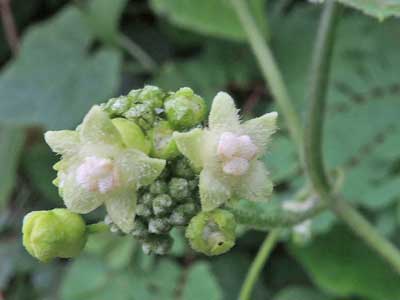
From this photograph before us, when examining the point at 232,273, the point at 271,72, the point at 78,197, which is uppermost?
the point at 78,197

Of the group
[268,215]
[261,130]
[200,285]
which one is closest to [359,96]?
[200,285]

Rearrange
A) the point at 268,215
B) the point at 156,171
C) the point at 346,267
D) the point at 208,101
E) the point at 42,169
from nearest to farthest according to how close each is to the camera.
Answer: the point at 156,171, the point at 268,215, the point at 346,267, the point at 208,101, the point at 42,169

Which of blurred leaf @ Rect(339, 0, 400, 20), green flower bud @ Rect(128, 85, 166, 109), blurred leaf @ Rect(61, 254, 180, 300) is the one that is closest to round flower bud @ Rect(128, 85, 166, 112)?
green flower bud @ Rect(128, 85, 166, 109)

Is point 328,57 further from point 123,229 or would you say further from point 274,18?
point 274,18

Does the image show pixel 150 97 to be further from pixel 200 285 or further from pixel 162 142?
pixel 200 285

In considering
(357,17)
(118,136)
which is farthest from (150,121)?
(357,17)

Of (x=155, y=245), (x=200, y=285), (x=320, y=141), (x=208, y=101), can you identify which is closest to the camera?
(x=155, y=245)

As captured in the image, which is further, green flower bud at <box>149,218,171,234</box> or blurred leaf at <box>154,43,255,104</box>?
blurred leaf at <box>154,43,255,104</box>

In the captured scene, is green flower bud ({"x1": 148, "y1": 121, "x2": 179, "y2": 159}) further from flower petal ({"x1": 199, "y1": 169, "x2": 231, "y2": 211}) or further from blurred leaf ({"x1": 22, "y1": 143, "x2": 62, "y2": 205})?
blurred leaf ({"x1": 22, "y1": 143, "x2": 62, "y2": 205})
